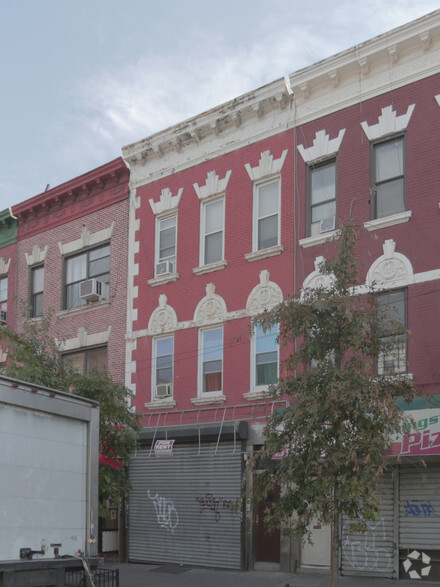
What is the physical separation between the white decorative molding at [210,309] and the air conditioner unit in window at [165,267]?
146 cm

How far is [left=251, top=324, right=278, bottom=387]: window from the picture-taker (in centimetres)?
1798

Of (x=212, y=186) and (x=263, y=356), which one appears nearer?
(x=263, y=356)

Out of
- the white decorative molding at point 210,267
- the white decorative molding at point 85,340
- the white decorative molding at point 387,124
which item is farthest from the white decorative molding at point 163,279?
the white decorative molding at point 387,124

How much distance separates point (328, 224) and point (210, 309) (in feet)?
12.8

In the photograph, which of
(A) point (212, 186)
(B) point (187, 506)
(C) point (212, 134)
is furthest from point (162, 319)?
(C) point (212, 134)

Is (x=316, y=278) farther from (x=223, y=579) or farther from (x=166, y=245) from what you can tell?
(x=223, y=579)

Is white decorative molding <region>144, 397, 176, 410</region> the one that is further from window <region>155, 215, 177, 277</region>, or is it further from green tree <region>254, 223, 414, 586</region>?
green tree <region>254, 223, 414, 586</region>

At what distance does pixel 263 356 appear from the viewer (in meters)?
18.2

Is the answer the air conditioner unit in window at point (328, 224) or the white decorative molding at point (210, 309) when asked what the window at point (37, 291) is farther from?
the air conditioner unit in window at point (328, 224)

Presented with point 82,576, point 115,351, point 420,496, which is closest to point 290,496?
point 82,576

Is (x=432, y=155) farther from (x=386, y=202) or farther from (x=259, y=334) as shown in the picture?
(x=259, y=334)

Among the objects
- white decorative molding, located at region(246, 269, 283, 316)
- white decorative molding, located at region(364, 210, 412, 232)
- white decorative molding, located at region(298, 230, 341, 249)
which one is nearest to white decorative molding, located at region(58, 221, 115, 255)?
white decorative molding, located at region(246, 269, 283, 316)

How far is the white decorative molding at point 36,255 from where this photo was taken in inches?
974

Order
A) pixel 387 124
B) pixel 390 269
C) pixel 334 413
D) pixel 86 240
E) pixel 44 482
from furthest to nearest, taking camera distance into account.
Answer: pixel 86 240
pixel 387 124
pixel 390 269
pixel 334 413
pixel 44 482
